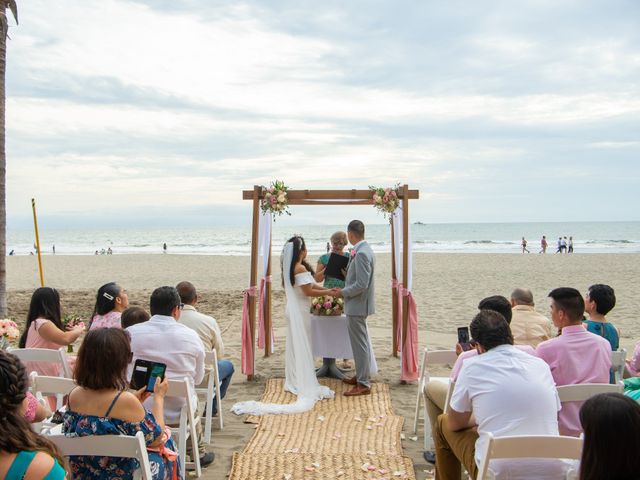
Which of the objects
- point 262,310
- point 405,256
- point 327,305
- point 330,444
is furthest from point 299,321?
point 330,444

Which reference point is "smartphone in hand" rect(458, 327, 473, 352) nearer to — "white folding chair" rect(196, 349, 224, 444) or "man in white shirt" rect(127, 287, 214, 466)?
"man in white shirt" rect(127, 287, 214, 466)

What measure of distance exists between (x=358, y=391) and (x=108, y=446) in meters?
4.58

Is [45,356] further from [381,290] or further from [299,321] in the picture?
[381,290]

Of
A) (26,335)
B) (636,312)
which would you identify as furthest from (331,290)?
(636,312)

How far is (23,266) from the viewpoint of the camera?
3344cm

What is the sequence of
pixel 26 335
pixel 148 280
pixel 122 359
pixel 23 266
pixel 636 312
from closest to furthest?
pixel 122 359 → pixel 26 335 → pixel 636 312 → pixel 148 280 → pixel 23 266

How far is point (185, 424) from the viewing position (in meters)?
4.46

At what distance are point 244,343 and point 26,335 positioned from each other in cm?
296

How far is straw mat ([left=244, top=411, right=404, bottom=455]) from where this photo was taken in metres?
5.42

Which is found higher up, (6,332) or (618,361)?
(6,332)

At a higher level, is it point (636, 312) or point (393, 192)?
point (393, 192)

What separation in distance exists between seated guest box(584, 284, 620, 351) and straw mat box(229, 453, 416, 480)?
201 centimetres

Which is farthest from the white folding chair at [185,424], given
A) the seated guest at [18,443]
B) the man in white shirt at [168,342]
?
the seated guest at [18,443]

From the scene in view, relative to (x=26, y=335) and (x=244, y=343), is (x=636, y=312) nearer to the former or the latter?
(x=244, y=343)
